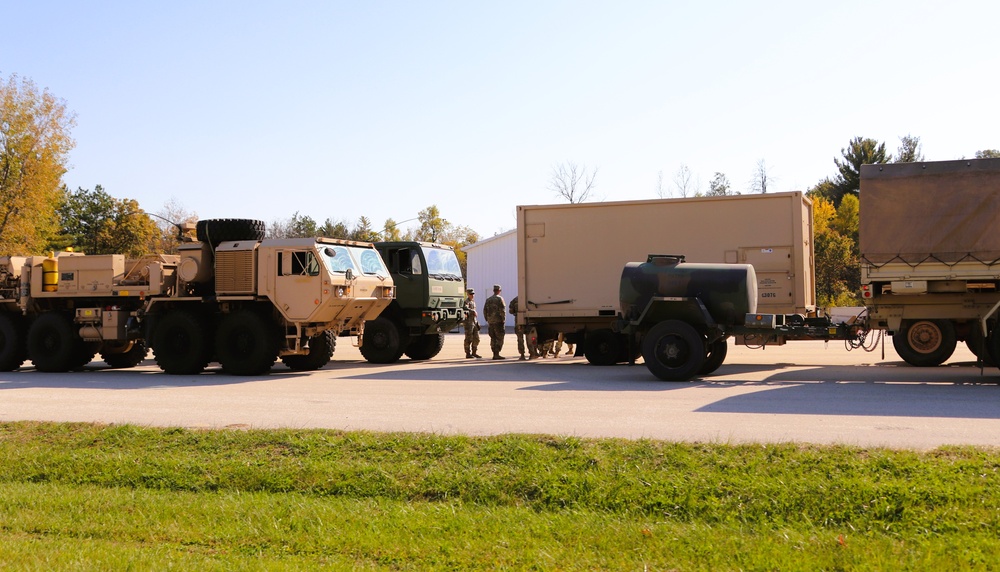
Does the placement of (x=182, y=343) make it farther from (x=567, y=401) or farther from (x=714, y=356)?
(x=714, y=356)

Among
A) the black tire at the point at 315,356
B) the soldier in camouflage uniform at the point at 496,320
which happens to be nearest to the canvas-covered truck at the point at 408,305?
the soldier in camouflage uniform at the point at 496,320

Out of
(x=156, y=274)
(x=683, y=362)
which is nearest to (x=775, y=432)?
(x=683, y=362)

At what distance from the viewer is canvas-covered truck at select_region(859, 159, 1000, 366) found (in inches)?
606

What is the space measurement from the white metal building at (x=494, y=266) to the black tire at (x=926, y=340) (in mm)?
36262

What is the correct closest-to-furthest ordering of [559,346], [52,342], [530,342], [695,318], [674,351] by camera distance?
[674,351]
[695,318]
[52,342]
[530,342]
[559,346]

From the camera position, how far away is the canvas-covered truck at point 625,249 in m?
18.6

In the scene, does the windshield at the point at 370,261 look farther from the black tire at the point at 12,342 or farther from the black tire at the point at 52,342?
the black tire at the point at 12,342

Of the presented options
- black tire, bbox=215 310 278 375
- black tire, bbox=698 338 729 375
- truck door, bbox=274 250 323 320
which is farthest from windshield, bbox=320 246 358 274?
black tire, bbox=698 338 729 375

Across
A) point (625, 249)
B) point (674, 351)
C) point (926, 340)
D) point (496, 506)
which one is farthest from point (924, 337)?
point (496, 506)

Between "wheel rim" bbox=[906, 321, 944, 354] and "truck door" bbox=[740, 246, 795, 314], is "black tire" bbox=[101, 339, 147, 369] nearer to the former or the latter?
"truck door" bbox=[740, 246, 795, 314]

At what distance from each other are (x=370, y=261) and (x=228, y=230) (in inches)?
110

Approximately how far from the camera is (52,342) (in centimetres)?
2031

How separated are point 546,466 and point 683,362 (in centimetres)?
805

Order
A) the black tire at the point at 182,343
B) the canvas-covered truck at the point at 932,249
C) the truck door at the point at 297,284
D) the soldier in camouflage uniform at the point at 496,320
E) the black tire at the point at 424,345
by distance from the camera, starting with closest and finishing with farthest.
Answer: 1. the canvas-covered truck at the point at 932,249
2. the truck door at the point at 297,284
3. the black tire at the point at 182,343
4. the soldier in camouflage uniform at the point at 496,320
5. the black tire at the point at 424,345
